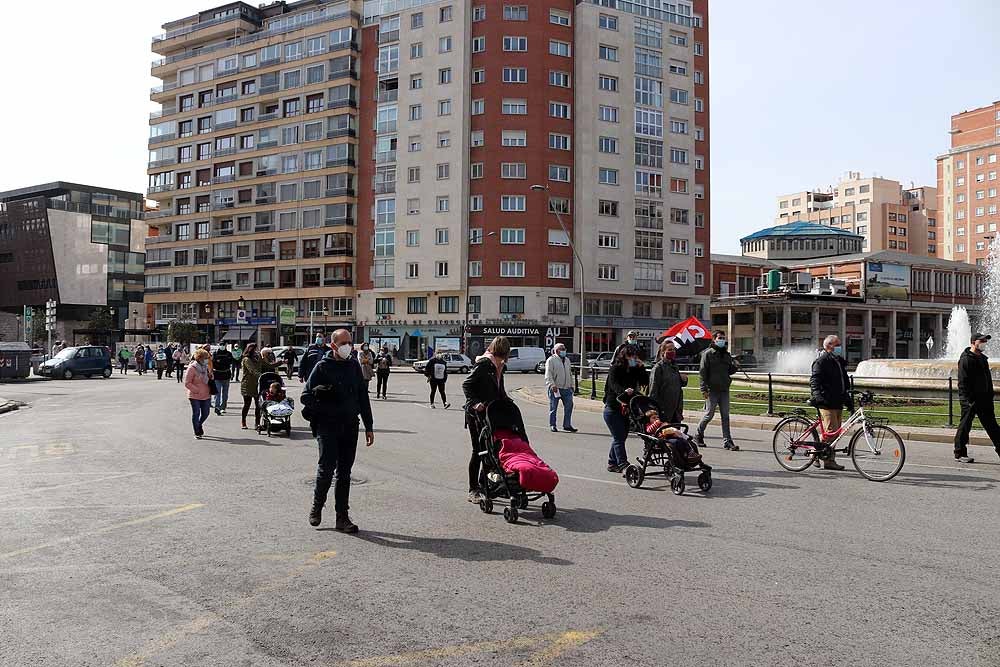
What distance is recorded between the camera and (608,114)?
6316 centimetres

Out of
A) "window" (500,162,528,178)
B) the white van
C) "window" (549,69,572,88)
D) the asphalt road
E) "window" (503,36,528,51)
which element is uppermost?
"window" (503,36,528,51)

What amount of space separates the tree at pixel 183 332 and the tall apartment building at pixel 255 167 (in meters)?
2.48

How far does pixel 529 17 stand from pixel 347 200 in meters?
21.8

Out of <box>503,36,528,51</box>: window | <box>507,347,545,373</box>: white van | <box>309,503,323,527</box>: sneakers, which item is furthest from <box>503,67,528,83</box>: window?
<box>309,503,323,527</box>: sneakers

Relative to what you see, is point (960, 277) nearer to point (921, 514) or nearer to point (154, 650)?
point (921, 514)

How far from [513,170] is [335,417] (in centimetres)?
5596

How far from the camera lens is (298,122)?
69.1 meters

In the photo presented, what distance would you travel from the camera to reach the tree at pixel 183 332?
68.9 meters

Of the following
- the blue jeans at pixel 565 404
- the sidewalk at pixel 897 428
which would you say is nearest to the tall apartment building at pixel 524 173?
the sidewalk at pixel 897 428

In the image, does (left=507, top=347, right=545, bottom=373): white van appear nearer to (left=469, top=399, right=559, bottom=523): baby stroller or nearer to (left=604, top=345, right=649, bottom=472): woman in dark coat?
(left=604, top=345, right=649, bottom=472): woman in dark coat

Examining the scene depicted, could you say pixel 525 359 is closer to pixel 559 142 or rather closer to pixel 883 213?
pixel 559 142

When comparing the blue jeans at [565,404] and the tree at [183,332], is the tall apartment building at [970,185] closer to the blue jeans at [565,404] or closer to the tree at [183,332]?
the tree at [183,332]

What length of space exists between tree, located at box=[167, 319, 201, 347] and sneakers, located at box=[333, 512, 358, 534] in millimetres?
66764

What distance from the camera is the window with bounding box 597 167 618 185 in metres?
62.8
